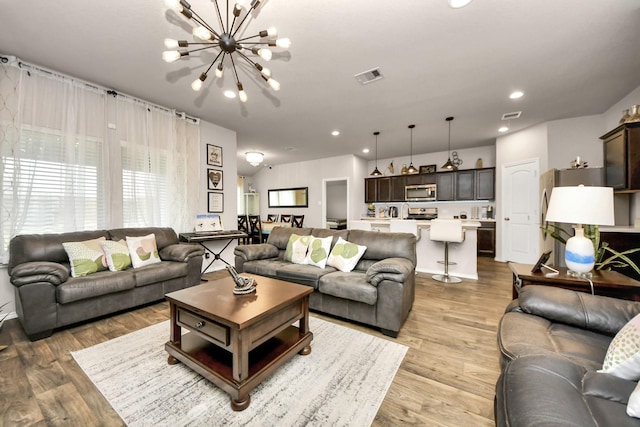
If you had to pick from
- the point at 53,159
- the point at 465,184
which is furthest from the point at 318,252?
the point at 465,184

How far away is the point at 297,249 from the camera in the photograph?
3.16 m

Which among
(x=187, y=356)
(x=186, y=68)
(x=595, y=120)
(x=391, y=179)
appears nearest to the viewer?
(x=187, y=356)

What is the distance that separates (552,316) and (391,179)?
596cm

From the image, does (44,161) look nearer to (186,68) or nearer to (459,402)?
(186,68)

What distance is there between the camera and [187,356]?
5.54 feet

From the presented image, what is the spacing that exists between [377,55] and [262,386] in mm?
3054

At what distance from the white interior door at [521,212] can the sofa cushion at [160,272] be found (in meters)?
6.08

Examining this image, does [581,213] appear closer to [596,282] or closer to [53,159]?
[596,282]

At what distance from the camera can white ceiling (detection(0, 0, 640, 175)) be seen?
198cm

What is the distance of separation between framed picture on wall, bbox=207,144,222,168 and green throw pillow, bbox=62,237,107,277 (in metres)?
2.23

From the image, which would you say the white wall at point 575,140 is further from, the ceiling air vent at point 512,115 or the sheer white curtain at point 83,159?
the sheer white curtain at point 83,159

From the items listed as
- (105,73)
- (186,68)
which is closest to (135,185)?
(105,73)

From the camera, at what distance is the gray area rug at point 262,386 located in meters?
1.37

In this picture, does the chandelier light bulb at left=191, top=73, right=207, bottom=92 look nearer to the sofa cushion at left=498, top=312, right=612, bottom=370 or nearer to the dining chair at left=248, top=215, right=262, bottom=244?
the sofa cushion at left=498, top=312, right=612, bottom=370
